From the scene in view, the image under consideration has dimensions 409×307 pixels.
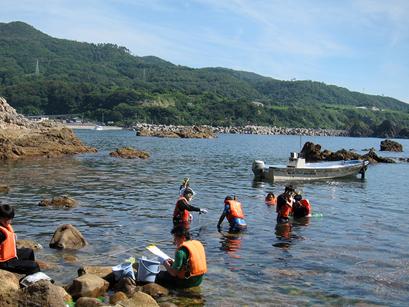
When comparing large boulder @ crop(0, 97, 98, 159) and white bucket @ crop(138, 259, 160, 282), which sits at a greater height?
large boulder @ crop(0, 97, 98, 159)

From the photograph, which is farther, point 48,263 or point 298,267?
point 298,267

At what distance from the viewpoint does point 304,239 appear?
12.7m

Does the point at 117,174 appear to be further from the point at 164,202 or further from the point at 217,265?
the point at 217,265

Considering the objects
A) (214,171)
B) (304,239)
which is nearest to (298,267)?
(304,239)

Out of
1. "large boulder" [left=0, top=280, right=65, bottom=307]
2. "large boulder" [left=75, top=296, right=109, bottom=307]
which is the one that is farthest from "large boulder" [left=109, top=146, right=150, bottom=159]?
"large boulder" [left=0, top=280, right=65, bottom=307]

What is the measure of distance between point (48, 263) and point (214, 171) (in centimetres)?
2443

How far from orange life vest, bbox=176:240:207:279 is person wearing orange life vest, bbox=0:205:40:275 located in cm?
321

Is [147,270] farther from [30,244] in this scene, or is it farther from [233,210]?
[233,210]

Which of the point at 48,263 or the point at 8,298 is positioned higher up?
the point at 8,298

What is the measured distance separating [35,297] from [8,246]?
207cm

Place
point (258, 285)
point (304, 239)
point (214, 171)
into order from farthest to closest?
point (214, 171), point (304, 239), point (258, 285)

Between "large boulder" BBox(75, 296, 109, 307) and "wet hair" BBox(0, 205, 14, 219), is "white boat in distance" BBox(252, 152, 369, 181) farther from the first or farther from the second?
"wet hair" BBox(0, 205, 14, 219)

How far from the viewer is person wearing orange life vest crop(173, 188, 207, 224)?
1236 cm

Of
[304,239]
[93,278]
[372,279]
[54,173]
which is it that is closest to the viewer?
[93,278]
